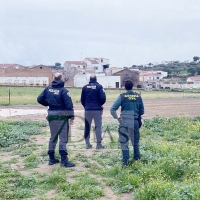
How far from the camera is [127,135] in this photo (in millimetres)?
6703

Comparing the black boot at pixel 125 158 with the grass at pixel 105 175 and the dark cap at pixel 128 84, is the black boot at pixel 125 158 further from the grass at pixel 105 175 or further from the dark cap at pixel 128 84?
the dark cap at pixel 128 84

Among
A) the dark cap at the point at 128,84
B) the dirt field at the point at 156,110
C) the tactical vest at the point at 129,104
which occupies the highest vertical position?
the dark cap at the point at 128,84

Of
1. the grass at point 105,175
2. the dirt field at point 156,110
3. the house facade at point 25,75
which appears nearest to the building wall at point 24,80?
the house facade at point 25,75

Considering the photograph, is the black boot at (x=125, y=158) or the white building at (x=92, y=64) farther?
the white building at (x=92, y=64)

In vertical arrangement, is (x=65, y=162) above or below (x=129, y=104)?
below

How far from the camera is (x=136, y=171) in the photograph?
618 cm

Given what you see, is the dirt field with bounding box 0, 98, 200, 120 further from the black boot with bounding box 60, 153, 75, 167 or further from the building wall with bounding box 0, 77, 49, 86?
the building wall with bounding box 0, 77, 49, 86

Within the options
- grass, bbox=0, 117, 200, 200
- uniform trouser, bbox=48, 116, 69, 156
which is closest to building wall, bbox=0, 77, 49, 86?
grass, bbox=0, 117, 200, 200

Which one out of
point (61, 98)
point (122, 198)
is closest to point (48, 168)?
point (61, 98)

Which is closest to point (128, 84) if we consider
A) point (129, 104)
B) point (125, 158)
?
point (129, 104)

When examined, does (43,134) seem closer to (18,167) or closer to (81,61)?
(18,167)

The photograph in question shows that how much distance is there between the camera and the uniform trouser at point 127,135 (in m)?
6.53

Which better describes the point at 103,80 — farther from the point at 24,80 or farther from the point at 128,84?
the point at 128,84

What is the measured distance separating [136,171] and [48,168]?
1.86 metres
